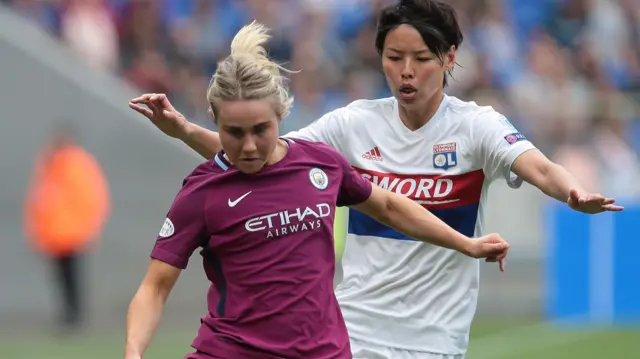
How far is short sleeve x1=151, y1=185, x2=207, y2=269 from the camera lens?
4.90 meters

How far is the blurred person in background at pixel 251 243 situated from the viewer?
486 centimetres

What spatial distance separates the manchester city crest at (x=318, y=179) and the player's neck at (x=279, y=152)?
0.12m

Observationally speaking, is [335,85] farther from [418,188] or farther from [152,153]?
[418,188]

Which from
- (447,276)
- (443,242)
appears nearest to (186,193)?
(443,242)

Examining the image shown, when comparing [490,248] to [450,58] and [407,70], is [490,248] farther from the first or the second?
[450,58]

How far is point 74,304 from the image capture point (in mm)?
14789

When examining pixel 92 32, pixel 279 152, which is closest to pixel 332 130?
Answer: pixel 279 152

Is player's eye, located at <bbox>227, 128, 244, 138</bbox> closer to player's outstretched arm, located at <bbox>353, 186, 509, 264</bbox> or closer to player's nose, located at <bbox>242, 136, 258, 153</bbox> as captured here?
player's nose, located at <bbox>242, 136, 258, 153</bbox>

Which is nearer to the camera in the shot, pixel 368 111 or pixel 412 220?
pixel 412 220

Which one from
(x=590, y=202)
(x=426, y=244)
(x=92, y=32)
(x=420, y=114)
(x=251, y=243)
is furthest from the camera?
(x=92, y=32)

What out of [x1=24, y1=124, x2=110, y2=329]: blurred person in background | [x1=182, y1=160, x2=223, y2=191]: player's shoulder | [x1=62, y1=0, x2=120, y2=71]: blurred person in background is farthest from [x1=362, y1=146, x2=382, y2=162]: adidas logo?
[x1=62, y1=0, x2=120, y2=71]: blurred person in background

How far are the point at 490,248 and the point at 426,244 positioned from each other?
0.71 m

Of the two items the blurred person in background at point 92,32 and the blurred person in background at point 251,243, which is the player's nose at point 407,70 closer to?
the blurred person in background at point 251,243

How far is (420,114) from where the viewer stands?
602 centimetres
